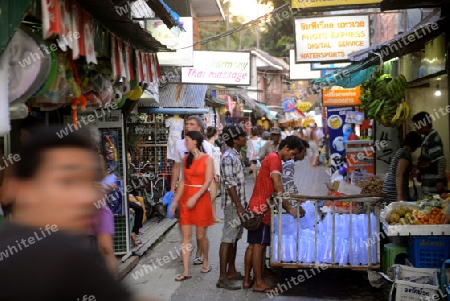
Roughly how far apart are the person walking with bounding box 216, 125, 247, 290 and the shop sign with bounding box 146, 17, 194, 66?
3840mm

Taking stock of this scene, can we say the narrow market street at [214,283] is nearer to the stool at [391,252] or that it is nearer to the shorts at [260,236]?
the stool at [391,252]

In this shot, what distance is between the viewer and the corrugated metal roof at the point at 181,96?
51.6 ft

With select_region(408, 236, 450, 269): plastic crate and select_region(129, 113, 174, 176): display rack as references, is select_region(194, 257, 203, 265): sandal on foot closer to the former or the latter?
select_region(408, 236, 450, 269): plastic crate

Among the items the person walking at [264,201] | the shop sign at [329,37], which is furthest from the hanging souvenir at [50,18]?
the shop sign at [329,37]

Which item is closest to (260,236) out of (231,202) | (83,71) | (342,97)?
(231,202)

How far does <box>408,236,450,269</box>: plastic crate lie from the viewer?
19.8 feet

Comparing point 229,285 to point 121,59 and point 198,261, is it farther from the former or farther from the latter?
point 121,59

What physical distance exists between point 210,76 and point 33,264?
13837mm

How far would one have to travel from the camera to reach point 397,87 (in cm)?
930

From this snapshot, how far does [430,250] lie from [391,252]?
0.58m

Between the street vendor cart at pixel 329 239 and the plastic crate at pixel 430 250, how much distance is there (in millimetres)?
475

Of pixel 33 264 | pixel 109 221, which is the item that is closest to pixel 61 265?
pixel 33 264

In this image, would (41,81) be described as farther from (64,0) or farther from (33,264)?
(33,264)

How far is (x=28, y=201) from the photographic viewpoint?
5.97ft
